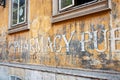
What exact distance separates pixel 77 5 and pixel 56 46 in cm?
116

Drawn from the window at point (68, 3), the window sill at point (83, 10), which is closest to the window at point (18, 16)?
the window at point (68, 3)

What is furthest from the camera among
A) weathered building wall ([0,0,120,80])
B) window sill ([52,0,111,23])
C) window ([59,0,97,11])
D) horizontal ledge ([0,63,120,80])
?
window ([59,0,97,11])

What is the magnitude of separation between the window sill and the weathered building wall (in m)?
0.08

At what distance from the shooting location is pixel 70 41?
5012 millimetres

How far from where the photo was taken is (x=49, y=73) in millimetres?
5695

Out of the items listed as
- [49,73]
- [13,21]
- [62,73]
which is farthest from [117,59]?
[13,21]

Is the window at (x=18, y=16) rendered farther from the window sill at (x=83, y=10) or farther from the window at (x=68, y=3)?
the window sill at (x=83, y=10)

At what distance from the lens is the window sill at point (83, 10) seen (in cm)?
411

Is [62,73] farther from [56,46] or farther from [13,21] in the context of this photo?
[13,21]

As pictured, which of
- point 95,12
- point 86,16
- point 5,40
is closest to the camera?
point 95,12

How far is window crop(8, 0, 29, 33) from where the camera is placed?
7210 mm

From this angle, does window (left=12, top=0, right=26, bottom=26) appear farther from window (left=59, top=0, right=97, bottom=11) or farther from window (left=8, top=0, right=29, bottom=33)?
window (left=59, top=0, right=97, bottom=11)

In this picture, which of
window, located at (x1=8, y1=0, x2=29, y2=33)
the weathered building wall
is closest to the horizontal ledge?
the weathered building wall

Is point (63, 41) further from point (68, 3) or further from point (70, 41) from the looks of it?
point (68, 3)
